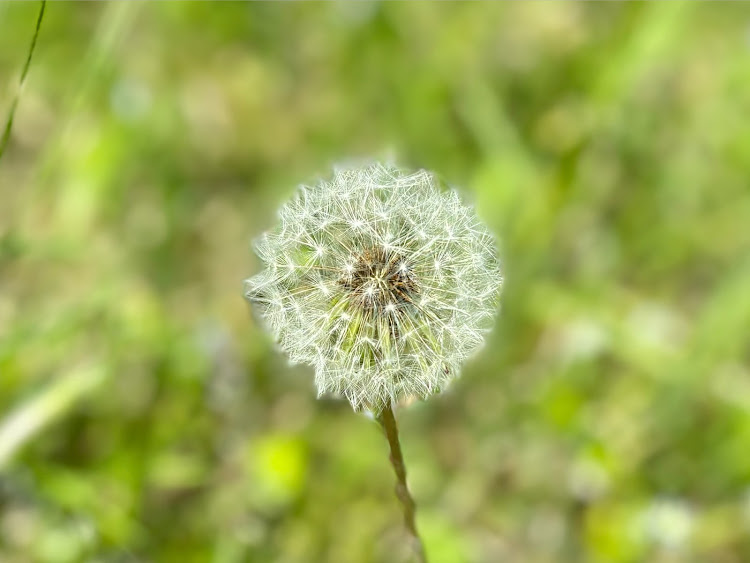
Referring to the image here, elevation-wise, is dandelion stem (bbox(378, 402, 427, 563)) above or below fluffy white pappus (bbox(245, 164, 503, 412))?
below

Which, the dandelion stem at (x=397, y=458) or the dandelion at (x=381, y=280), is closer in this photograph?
the dandelion stem at (x=397, y=458)

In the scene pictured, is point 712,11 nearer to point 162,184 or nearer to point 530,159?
point 530,159

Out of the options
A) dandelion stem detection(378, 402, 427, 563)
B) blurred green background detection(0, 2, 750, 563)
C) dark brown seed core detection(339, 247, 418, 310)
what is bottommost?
dandelion stem detection(378, 402, 427, 563)

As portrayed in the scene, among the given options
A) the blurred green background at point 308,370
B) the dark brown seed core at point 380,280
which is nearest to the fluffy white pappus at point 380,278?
the dark brown seed core at point 380,280

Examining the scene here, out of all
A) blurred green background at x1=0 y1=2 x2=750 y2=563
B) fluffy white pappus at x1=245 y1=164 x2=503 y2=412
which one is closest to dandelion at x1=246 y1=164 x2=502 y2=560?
fluffy white pappus at x1=245 y1=164 x2=503 y2=412

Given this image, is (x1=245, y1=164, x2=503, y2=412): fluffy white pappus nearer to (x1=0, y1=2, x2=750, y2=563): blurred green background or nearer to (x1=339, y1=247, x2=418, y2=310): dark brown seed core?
(x1=339, y1=247, x2=418, y2=310): dark brown seed core

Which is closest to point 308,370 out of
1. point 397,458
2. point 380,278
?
point 380,278

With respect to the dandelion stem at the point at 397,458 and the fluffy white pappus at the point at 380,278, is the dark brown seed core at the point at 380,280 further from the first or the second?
the dandelion stem at the point at 397,458

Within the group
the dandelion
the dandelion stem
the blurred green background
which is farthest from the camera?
the blurred green background
